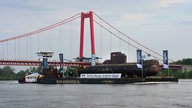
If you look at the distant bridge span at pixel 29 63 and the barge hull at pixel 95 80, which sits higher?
the distant bridge span at pixel 29 63

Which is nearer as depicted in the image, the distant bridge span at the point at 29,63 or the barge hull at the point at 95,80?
the barge hull at the point at 95,80

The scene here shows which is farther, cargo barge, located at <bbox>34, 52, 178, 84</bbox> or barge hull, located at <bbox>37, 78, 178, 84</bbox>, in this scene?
cargo barge, located at <bbox>34, 52, 178, 84</bbox>

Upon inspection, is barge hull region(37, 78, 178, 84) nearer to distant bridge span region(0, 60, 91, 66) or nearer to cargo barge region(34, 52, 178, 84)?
cargo barge region(34, 52, 178, 84)

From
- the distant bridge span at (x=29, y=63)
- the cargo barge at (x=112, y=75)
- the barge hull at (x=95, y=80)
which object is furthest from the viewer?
the distant bridge span at (x=29, y=63)

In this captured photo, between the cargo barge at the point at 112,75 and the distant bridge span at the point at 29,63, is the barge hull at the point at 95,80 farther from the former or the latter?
the distant bridge span at the point at 29,63

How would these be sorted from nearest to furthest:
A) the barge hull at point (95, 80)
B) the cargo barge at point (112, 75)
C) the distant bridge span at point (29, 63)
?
the barge hull at point (95, 80) → the cargo barge at point (112, 75) → the distant bridge span at point (29, 63)

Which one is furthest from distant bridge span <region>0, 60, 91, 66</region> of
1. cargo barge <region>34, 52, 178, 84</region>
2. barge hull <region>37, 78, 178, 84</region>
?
cargo barge <region>34, 52, 178, 84</region>

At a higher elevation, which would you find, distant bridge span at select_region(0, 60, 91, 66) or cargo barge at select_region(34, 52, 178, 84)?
distant bridge span at select_region(0, 60, 91, 66)

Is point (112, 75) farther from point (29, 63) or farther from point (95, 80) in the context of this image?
point (29, 63)

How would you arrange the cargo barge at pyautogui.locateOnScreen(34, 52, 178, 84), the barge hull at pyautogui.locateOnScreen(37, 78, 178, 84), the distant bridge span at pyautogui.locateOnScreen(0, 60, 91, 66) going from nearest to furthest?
Answer: the barge hull at pyautogui.locateOnScreen(37, 78, 178, 84), the cargo barge at pyautogui.locateOnScreen(34, 52, 178, 84), the distant bridge span at pyautogui.locateOnScreen(0, 60, 91, 66)

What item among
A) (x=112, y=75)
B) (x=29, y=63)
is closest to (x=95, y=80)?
(x=112, y=75)

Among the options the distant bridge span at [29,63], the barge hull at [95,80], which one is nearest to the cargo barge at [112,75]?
the barge hull at [95,80]

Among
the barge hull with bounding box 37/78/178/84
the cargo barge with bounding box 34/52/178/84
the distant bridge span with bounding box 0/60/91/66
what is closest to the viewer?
the barge hull with bounding box 37/78/178/84

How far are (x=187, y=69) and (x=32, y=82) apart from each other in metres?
68.3
